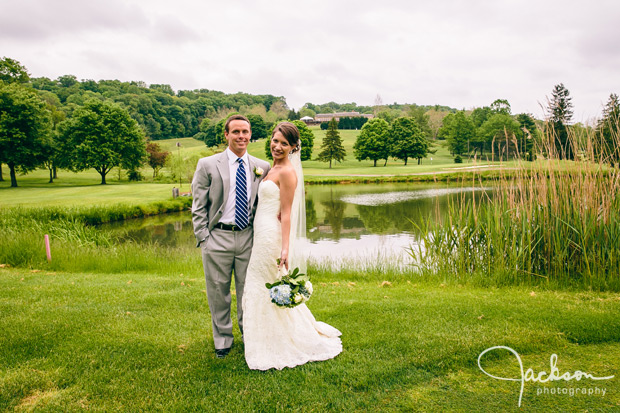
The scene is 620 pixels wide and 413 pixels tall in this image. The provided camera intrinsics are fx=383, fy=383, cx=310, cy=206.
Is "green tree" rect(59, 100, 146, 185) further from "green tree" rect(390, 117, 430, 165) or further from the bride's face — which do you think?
the bride's face

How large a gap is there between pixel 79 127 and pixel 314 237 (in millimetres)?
31577

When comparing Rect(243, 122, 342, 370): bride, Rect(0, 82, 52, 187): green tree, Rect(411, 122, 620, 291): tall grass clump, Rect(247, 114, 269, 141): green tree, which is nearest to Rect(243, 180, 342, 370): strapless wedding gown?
Rect(243, 122, 342, 370): bride

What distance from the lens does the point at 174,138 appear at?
315 ft

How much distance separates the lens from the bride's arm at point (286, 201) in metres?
3.90

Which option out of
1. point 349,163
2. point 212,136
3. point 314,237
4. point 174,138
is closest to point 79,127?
point 314,237

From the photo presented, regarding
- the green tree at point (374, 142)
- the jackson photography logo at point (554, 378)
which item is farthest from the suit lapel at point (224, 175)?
the green tree at point (374, 142)

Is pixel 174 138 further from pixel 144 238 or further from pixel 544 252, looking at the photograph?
pixel 544 252

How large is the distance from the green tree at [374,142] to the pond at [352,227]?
29975mm

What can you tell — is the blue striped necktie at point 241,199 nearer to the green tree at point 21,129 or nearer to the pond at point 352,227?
the pond at point 352,227

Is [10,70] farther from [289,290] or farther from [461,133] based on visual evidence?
[461,133]

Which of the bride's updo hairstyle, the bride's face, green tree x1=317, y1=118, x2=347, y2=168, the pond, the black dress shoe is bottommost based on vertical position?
the pond

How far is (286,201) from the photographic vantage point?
3932 mm

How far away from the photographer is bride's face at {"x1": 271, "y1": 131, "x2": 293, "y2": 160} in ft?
12.7

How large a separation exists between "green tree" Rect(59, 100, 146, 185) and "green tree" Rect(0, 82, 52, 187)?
84.7 inches
